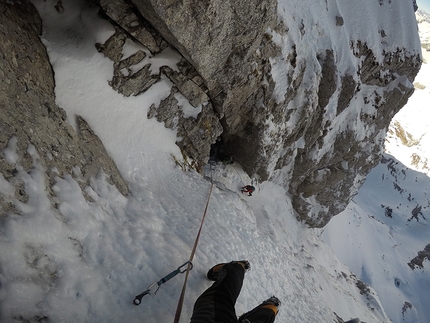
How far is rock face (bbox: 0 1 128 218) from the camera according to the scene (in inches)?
136

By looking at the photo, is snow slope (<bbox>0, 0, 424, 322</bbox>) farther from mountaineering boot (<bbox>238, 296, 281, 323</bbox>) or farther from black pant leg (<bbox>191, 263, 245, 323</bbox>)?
mountaineering boot (<bbox>238, 296, 281, 323</bbox>)

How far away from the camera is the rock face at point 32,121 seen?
136 inches

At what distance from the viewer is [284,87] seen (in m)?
10.6

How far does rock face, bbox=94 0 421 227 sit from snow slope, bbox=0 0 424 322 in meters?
1.07

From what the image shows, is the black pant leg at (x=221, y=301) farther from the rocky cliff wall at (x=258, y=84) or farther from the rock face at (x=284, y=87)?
the rock face at (x=284, y=87)

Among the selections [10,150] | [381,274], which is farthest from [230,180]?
[381,274]

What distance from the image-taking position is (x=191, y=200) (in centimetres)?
744

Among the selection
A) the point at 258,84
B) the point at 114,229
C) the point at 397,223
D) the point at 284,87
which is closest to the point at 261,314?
the point at 114,229

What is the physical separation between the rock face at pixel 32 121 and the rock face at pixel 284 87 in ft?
6.15

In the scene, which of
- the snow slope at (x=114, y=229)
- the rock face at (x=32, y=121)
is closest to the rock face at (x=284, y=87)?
the snow slope at (x=114, y=229)

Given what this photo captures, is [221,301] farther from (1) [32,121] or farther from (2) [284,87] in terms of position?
(2) [284,87]

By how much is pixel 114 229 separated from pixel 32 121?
2177mm

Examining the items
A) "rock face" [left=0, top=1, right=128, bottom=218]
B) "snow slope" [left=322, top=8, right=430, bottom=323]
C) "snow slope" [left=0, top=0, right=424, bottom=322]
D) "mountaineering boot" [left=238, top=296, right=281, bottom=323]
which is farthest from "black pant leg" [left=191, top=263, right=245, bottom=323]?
"snow slope" [left=322, top=8, right=430, bottom=323]

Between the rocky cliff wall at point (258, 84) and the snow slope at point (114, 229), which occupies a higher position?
the rocky cliff wall at point (258, 84)
